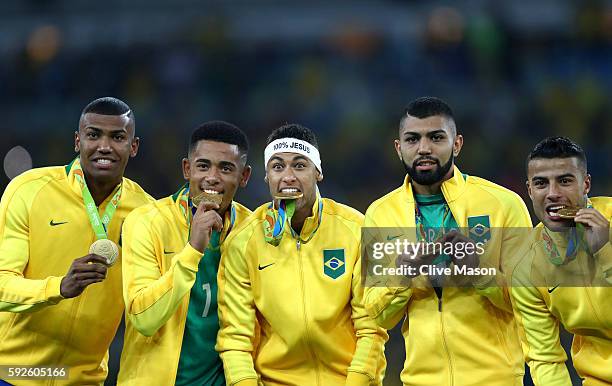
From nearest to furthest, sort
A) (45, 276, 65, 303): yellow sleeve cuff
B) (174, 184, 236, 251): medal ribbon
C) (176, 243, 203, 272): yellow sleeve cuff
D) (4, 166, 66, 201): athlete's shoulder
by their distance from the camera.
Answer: (176, 243, 203, 272): yellow sleeve cuff < (45, 276, 65, 303): yellow sleeve cuff < (174, 184, 236, 251): medal ribbon < (4, 166, 66, 201): athlete's shoulder

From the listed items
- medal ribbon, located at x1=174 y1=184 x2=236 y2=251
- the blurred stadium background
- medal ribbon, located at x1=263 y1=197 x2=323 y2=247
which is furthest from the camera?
the blurred stadium background

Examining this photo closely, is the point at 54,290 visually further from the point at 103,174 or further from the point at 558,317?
the point at 558,317

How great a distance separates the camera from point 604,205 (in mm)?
4664

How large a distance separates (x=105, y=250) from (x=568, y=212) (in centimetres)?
217

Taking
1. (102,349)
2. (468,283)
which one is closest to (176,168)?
(102,349)

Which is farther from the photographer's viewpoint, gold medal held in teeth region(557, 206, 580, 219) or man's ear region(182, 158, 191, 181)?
man's ear region(182, 158, 191, 181)

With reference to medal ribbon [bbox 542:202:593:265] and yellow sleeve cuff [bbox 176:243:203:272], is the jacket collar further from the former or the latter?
medal ribbon [bbox 542:202:593:265]

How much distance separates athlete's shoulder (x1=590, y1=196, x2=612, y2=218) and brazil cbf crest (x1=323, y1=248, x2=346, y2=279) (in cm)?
Result: 124

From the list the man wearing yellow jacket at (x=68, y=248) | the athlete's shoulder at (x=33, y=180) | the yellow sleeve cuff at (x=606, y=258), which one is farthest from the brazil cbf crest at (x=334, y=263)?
the athlete's shoulder at (x=33, y=180)

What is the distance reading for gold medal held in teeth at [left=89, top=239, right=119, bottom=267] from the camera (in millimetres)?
4635

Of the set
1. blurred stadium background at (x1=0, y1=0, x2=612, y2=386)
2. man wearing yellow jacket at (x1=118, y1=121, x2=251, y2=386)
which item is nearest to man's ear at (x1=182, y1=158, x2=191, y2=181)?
man wearing yellow jacket at (x1=118, y1=121, x2=251, y2=386)

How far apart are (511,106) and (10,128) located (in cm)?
533

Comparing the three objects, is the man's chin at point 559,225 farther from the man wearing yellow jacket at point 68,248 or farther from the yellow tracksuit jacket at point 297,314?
the man wearing yellow jacket at point 68,248

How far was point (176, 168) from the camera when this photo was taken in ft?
31.0
